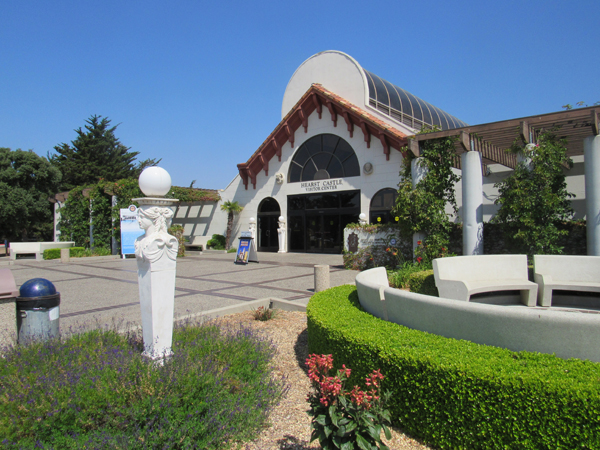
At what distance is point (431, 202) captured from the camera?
1228 centimetres

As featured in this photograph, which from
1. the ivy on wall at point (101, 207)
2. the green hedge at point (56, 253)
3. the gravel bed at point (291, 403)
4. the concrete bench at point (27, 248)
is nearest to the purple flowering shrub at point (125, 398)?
the gravel bed at point (291, 403)

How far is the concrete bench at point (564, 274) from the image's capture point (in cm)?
701

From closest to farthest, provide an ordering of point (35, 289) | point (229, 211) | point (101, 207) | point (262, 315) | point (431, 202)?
point (35, 289) → point (262, 315) → point (431, 202) → point (101, 207) → point (229, 211)

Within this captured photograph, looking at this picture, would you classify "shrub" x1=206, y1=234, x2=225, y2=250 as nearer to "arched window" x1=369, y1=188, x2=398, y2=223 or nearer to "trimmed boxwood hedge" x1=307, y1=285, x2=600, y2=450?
"arched window" x1=369, y1=188, x2=398, y2=223

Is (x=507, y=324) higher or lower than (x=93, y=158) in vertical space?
lower

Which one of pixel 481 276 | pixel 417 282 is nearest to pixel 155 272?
pixel 481 276

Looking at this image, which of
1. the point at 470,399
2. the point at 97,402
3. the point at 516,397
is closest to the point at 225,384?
the point at 97,402

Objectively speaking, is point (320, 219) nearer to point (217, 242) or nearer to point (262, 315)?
point (217, 242)

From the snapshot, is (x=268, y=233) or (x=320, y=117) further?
(x=268, y=233)

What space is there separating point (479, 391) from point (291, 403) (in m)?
1.78

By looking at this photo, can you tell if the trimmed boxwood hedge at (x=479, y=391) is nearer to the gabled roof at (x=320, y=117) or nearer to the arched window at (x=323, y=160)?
the gabled roof at (x=320, y=117)

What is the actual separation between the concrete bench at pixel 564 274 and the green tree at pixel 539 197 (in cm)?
319

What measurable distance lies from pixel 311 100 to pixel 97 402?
70.0ft

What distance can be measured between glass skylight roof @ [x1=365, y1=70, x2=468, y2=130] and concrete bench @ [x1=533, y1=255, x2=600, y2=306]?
52.0 feet
